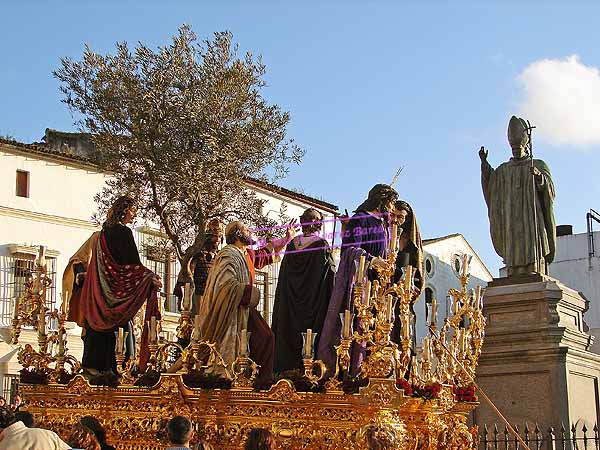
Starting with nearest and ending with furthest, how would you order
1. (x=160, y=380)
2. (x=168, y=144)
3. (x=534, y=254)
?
(x=160, y=380) → (x=534, y=254) → (x=168, y=144)

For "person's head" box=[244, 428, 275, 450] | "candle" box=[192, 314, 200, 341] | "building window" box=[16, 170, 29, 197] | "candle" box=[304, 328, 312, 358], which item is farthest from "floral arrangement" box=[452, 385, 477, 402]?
"building window" box=[16, 170, 29, 197]

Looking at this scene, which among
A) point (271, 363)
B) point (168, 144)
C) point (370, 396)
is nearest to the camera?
point (370, 396)

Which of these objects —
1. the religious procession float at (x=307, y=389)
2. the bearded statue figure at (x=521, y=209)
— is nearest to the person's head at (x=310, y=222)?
the religious procession float at (x=307, y=389)

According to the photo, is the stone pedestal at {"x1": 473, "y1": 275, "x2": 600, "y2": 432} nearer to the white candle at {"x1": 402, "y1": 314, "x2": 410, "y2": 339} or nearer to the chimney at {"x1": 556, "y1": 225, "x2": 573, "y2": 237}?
the white candle at {"x1": 402, "y1": 314, "x2": 410, "y2": 339}

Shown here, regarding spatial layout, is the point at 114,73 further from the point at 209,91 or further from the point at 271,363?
the point at 271,363

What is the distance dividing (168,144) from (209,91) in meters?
1.51

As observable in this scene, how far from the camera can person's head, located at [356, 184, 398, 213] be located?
1098 centimetres

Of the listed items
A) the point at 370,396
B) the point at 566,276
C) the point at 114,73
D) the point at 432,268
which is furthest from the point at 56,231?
the point at 370,396

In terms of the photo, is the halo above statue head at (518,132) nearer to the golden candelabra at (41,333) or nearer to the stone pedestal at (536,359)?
the stone pedestal at (536,359)

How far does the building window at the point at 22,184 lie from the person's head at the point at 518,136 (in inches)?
670

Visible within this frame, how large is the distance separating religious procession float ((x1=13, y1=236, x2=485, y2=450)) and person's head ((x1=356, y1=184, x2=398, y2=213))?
3.62 feet

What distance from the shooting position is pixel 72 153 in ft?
100

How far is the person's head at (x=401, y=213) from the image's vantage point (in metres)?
11.0

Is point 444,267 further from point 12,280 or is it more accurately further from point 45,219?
point 12,280
